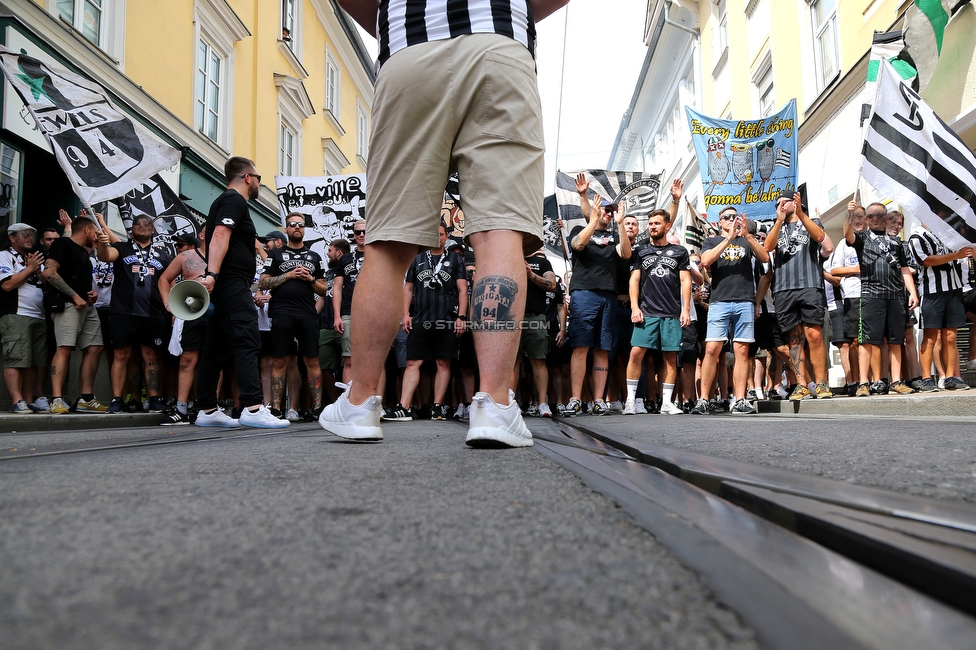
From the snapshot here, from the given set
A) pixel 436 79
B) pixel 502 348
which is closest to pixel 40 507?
pixel 502 348

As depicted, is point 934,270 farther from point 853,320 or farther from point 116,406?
point 116,406

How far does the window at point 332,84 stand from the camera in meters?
20.3

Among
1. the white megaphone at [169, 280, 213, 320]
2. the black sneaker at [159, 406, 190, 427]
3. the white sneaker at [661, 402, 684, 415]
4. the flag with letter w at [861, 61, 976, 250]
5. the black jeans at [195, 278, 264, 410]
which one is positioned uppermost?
the flag with letter w at [861, 61, 976, 250]

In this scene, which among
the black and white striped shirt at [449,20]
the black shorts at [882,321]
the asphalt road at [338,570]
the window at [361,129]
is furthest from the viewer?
the window at [361,129]

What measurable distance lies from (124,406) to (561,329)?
416 centimetres

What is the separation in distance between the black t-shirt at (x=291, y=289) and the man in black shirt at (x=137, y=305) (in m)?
1.01

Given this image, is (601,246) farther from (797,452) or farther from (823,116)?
(823,116)

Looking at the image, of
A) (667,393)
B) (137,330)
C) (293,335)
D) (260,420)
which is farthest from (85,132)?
(667,393)

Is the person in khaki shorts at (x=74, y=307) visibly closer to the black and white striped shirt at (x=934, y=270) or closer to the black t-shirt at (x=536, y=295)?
the black t-shirt at (x=536, y=295)

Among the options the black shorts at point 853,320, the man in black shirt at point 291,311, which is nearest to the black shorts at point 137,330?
the man in black shirt at point 291,311

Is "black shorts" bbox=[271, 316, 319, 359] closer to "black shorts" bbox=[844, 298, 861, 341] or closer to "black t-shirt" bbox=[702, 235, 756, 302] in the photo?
"black t-shirt" bbox=[702, 235, 756, 302]

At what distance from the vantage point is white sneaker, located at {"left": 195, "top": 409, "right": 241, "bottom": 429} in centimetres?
456

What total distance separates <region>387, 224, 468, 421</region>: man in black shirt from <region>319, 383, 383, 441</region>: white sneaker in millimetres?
3852

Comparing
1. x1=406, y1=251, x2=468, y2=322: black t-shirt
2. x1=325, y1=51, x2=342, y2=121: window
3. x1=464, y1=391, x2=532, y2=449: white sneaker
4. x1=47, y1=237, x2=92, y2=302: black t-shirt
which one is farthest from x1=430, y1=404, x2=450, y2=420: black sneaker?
x1=325, y1=51, x2=342, y2=121: window
